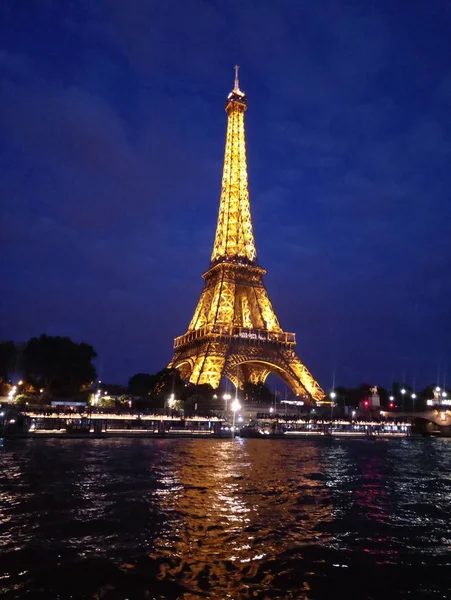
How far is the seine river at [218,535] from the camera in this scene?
7.48 meters

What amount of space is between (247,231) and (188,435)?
3726 cm

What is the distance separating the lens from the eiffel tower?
203ft

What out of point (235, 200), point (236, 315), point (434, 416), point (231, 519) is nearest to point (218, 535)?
point (231, 519)

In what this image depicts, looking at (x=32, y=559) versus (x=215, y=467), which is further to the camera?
(x=215, y=467)

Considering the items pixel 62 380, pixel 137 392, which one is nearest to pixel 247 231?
pixel 137 392

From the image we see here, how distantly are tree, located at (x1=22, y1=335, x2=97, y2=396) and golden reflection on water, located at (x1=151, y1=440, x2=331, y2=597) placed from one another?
5372 centimetres

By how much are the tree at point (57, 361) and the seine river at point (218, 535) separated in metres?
52.6

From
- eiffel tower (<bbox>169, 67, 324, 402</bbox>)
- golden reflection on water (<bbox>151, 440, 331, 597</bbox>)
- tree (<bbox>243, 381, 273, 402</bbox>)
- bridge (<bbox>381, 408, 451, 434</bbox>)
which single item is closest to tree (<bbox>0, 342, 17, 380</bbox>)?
eiffel tower (<bbox>169, 67, 324, 402</bbox>)

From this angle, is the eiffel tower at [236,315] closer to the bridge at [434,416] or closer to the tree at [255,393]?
the tree at [255,393]

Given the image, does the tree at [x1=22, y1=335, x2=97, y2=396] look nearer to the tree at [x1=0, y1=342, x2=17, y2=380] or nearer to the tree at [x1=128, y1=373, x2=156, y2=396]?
the tree at [x1=0, y1=342, x2=17, y2=380]

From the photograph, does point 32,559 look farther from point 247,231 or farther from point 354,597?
point 247,231

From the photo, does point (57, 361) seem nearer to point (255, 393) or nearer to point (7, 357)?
point (7, 357)

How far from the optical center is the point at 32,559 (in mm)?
8344

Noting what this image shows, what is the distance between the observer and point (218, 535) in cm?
1015
